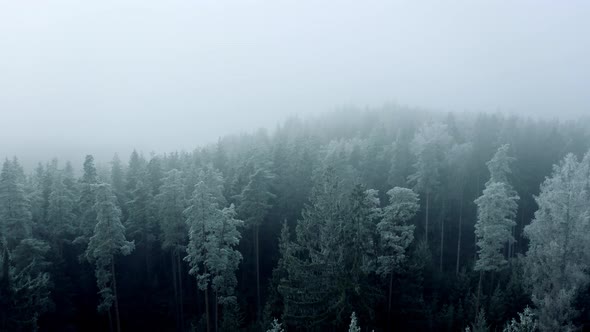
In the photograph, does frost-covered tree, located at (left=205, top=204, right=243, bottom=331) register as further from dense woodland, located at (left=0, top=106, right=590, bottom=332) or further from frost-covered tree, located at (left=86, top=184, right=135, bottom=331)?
frost-covered tree, located at (left=86, top=184, right=135, bottom=331)

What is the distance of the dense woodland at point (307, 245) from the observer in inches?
1041

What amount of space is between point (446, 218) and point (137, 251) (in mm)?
38677

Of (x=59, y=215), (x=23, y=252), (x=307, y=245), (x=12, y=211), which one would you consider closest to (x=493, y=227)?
(x=307, y=245)

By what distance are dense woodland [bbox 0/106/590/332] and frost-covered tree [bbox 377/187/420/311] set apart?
0.11 metres

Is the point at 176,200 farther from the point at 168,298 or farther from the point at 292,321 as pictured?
the point at 292,321

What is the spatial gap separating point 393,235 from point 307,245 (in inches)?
302

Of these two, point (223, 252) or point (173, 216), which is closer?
point (223, 252)

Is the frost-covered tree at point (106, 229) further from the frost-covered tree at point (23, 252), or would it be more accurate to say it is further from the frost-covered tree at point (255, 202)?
the frost-covered tree at point (255, 202)

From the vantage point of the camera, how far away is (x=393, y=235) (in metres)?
31.4

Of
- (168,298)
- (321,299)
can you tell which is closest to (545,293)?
(321,299)

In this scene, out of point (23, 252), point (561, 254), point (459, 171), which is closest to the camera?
point (561, 254)

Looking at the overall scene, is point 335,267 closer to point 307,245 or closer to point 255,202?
point 307,245

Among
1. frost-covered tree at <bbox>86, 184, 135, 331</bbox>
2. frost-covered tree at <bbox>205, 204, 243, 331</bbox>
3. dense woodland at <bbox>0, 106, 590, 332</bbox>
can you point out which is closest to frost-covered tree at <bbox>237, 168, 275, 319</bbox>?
dense woodland at <bbox>0, 106, 590, 332</bbox>

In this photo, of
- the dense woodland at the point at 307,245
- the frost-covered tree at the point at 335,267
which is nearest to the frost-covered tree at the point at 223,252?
the dense woodland at the point at 307,245
